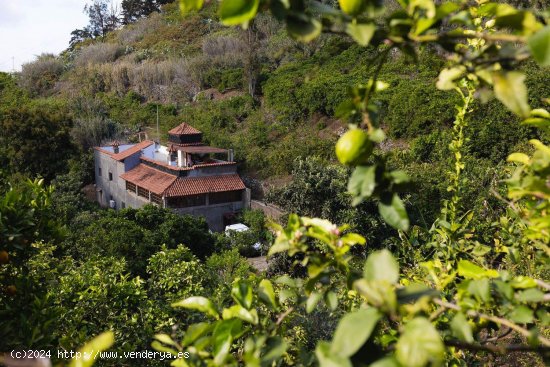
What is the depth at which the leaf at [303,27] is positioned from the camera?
0.59 meters

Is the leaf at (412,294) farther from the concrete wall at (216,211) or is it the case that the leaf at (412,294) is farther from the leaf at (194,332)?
the concrete wall at (216,211)

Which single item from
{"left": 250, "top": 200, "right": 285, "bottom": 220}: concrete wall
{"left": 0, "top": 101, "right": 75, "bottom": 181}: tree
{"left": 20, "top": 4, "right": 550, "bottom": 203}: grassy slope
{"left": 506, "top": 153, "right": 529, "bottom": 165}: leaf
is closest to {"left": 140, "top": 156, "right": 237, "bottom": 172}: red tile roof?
{"left": 250, "top": 200, "right": 285, "bottom": 220}: concrete wall

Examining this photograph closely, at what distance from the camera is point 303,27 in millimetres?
603

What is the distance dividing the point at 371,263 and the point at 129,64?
2439 cm

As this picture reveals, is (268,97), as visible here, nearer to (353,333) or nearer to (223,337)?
(223,337)

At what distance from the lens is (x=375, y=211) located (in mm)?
8406

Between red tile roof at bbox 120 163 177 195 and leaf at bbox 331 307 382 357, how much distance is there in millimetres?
11316

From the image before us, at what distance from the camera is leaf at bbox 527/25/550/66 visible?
51cm

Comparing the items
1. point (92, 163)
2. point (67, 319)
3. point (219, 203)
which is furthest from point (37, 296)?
point (92, 163)

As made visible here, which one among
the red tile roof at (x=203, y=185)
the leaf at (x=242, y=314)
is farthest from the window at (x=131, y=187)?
the leaf at (x=242, y=314)

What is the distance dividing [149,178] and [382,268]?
12410 millimetres

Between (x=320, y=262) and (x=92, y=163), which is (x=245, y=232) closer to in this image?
(x=92, y=163)

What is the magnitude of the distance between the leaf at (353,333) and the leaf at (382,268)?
0.09 m

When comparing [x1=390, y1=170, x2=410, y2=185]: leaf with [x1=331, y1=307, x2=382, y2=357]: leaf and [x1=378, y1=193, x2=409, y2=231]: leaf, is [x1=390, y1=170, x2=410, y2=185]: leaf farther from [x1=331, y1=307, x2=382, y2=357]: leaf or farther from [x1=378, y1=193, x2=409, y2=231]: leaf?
[x1=331, y1=307, x2=382, y2=357]: leaf
